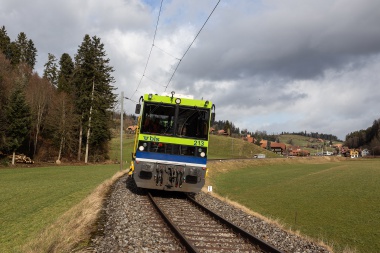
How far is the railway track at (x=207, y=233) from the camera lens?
22.1 feet

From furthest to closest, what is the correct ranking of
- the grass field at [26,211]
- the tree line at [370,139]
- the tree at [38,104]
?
the tree line at [370,139] < the tree at [38,104] < the grass field at [26,211]

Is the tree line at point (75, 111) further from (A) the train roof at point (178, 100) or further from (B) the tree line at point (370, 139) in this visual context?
(B) the tree line at point (370, 139)

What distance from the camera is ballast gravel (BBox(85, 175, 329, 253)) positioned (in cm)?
648

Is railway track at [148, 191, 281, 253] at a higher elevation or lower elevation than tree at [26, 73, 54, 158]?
lower

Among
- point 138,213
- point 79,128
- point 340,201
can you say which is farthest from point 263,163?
point 138,213

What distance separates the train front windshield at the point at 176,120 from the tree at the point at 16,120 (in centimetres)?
3702

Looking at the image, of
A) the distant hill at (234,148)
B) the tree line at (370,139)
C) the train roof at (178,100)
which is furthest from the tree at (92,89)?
the tree line at (370,139)

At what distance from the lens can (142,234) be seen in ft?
24.2

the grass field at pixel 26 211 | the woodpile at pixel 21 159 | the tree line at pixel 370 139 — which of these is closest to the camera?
the grass field at pixel 26 211

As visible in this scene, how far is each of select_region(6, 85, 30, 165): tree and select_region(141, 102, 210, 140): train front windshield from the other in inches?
1457

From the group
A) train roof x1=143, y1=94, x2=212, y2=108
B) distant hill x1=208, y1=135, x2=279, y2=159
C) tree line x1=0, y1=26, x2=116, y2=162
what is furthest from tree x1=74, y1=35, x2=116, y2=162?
distant hill x1=208, y1=135, x2=279, y2=159

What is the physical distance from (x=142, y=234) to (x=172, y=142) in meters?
5.88

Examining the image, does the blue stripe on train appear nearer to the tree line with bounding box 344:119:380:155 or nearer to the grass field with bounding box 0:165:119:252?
the grass field with bounding box 0:165:119:252

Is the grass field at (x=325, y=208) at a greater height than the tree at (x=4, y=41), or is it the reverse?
the tree at (x=4, y=41)
